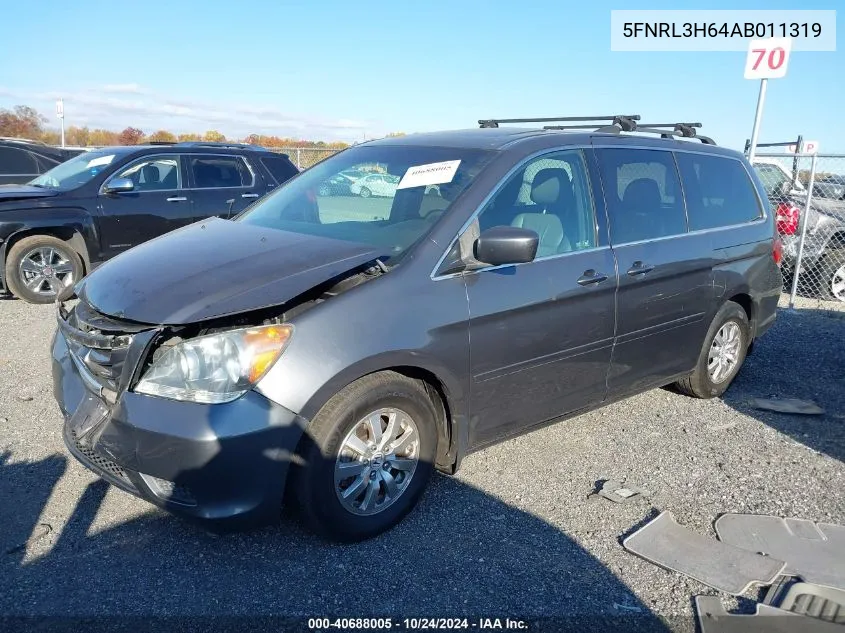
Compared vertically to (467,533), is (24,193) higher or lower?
higher

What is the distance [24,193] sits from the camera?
24.9 ft

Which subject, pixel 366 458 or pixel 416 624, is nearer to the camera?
pixel 416 624

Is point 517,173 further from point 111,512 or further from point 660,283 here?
point 111,512

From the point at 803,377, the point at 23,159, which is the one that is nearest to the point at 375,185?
the point at 803,377

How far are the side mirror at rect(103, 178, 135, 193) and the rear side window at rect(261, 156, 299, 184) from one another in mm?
1838

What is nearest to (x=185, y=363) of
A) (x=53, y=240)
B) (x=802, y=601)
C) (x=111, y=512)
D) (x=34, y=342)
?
(x=111, y=512)

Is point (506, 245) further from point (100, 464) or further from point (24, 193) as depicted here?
point (24, 193)

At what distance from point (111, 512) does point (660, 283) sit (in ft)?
11.1

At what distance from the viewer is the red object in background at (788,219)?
8961 millimetres

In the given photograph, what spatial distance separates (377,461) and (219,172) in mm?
6650

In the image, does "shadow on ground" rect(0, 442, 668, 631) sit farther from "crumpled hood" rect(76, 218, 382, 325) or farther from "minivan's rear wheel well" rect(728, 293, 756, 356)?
"minivan's rear wheel well" rect(728, 293, 756, 356)

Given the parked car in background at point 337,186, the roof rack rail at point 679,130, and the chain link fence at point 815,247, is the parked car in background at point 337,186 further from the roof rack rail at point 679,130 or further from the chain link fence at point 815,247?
the chain link fence at point 815,247

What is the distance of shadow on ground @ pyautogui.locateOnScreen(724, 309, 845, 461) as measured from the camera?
4781mm

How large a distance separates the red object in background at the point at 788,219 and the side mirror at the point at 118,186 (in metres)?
8.17
